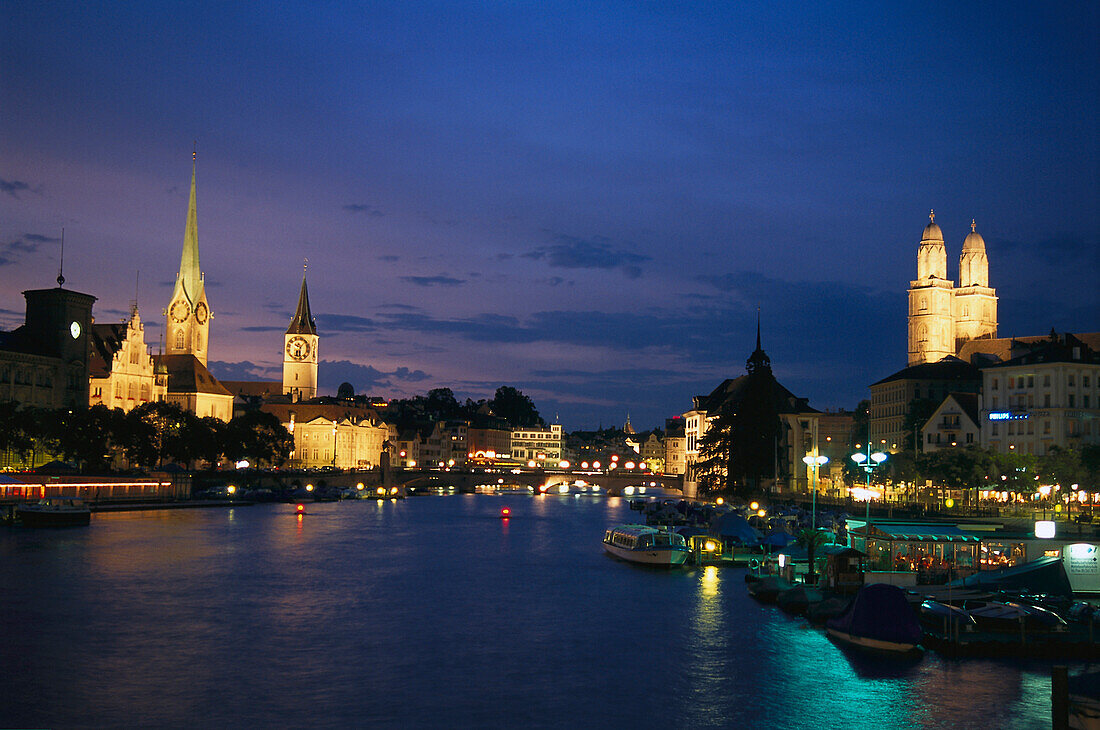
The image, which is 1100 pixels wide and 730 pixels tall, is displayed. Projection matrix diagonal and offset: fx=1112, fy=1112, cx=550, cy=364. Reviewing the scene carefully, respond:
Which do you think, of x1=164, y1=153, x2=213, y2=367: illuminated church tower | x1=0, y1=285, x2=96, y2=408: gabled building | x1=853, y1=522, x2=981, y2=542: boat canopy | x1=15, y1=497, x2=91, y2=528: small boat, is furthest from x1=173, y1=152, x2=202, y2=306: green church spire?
x1=853, y1=522, x2=981, y2=542: boat canopy

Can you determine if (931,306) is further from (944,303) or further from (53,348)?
(53,348)

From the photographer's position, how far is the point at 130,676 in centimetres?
3288

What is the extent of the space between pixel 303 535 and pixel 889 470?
5723cm

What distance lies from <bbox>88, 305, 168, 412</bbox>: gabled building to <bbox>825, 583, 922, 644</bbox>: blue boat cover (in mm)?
115167

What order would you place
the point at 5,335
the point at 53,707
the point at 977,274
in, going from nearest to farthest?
the point at 53,707
the point at 5,335
the point at 977,274

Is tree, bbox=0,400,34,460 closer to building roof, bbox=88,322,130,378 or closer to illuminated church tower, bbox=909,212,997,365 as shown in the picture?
building roof, bbox=88,322,130,378

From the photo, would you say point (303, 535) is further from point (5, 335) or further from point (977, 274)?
point (977, 274)

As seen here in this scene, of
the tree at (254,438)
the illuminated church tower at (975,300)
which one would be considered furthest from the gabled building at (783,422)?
the tree at (254,438)

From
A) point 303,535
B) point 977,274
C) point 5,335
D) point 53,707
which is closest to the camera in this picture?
point 53,707

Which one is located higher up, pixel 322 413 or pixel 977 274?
pixel 977 274

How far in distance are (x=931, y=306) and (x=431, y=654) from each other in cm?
16311

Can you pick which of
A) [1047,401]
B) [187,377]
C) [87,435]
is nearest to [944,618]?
[1047,401]

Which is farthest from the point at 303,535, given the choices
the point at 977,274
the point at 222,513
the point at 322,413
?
the point at 977,274

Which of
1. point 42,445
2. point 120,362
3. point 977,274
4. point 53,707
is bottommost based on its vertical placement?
point 53,707
